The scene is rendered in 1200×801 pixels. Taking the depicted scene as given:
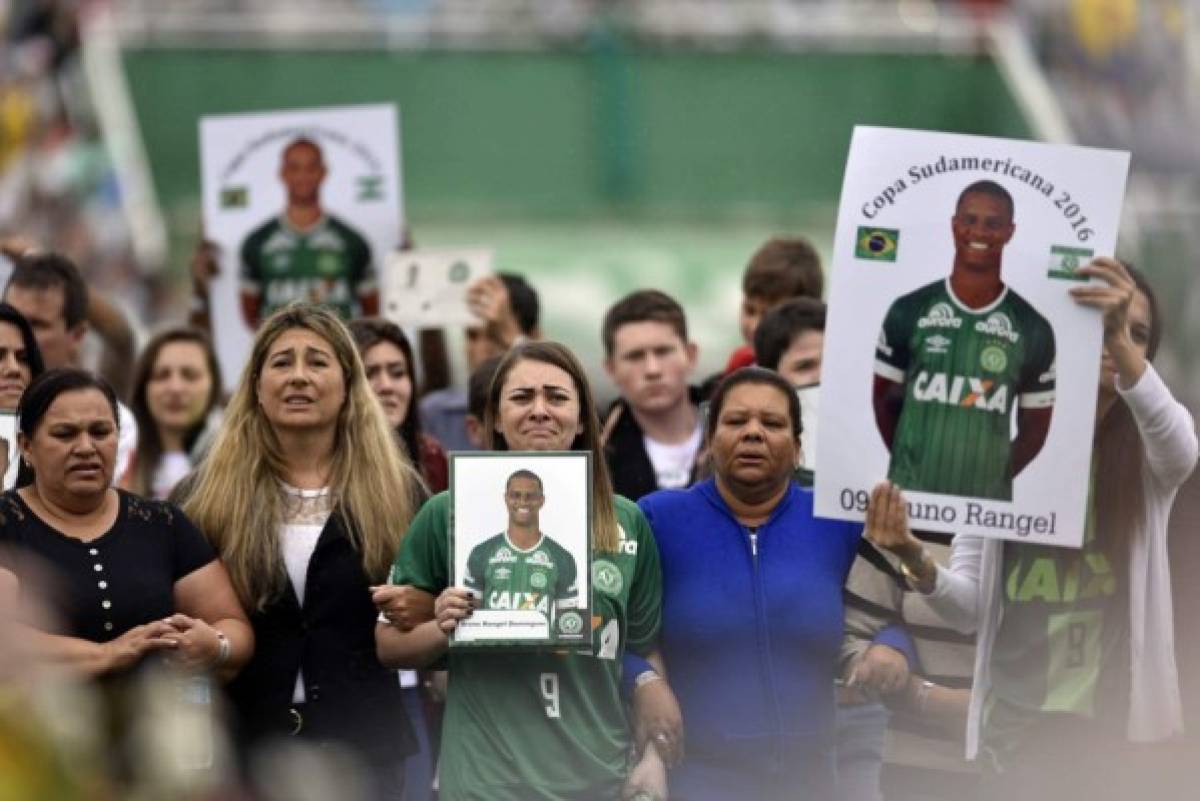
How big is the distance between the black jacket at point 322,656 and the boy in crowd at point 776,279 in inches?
113

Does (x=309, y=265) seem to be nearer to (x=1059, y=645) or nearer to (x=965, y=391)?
(x=965, y=391)

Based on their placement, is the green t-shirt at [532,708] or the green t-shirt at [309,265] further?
the green t-shirt at [309,265]

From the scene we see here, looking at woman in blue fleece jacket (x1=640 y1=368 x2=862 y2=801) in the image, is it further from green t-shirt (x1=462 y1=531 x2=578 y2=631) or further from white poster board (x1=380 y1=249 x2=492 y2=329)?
white poster board (x1=380 y1=249 x2=492 y2=329)

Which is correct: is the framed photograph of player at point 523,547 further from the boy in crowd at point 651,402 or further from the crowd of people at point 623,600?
the boy in crowd at point 651,402

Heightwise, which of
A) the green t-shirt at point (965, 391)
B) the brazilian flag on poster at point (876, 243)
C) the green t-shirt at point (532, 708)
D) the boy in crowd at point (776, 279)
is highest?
the brazilian flag on poster at point (876, 243)

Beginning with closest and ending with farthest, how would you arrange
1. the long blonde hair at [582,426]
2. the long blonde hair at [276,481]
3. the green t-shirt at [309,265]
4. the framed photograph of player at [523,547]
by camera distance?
the framed photograph of player at [523,547] → the long blonde hair at [582,426] → the long blonde hair at [276,481] → the green t-shirt at [309,265]

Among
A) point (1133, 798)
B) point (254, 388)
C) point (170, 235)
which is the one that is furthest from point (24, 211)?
point (1133, 798)

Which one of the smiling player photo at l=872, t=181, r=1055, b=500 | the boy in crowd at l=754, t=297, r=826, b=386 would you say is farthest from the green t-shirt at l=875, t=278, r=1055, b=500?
the boy in crowd at l=754, t=297, r=826, b=386

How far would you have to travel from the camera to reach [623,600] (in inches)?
308

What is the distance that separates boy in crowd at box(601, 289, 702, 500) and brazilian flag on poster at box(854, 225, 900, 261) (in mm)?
2491

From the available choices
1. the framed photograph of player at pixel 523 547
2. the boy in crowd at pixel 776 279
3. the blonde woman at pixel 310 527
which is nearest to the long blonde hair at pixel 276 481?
the blonde woman at pixel 310 527

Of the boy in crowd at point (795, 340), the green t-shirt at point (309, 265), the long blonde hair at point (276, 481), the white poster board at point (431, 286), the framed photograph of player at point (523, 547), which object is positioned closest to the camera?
the framed photograph of player at point (523, 547)

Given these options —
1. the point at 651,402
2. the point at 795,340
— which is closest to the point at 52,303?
the point at 651,402

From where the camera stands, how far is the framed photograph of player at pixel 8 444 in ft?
27.9
